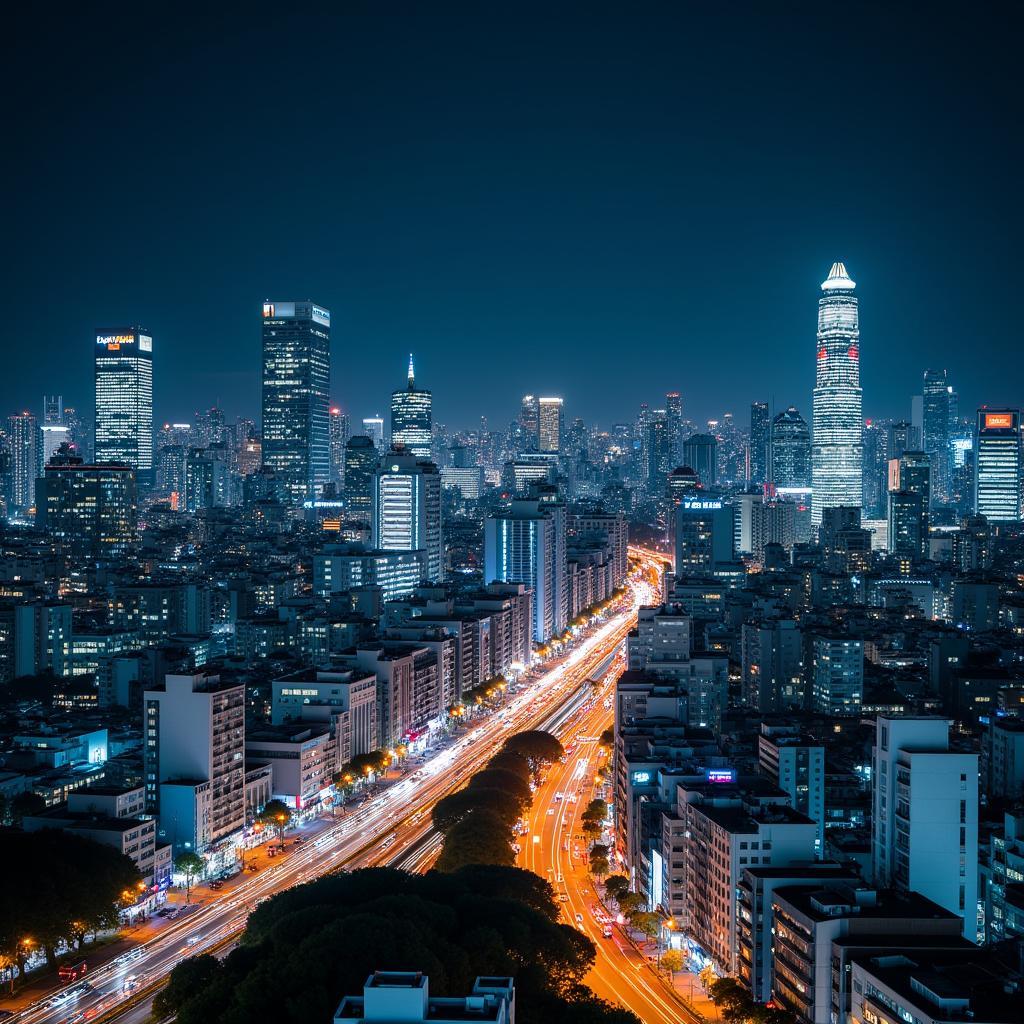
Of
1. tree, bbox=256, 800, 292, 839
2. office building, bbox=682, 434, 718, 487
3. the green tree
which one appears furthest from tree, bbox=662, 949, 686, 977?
office building, bbox=682, 434, 718, 487

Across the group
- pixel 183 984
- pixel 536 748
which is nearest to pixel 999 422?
pixel 536 748

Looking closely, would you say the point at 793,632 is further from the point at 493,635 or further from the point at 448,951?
the point at 448,951

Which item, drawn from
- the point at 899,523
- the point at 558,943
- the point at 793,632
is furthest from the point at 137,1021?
the point at 899,523

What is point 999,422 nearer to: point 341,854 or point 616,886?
point 616,886

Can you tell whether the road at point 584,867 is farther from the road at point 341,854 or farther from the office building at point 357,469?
the office building at point 357,469

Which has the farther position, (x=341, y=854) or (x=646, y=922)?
(x=341, y=854)

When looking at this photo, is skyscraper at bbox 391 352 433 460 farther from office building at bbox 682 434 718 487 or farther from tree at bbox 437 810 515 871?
tree at bbox 437 810 515 871
